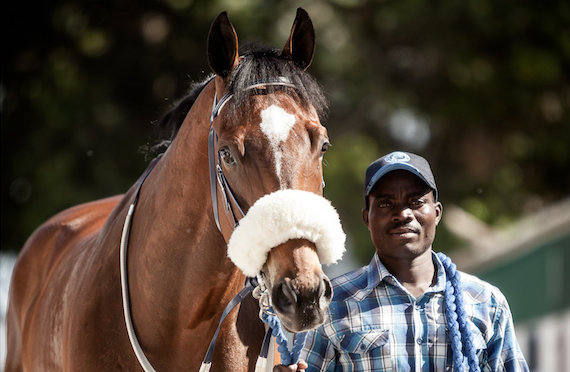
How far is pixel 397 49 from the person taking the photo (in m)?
12.0

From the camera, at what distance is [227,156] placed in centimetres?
263

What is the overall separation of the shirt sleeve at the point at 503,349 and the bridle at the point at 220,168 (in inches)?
37.6

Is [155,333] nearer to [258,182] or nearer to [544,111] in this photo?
[258,182]

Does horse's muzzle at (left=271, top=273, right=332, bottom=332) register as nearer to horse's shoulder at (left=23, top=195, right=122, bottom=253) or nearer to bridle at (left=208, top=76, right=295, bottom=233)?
bridle at (left=208, top=76, right=295, bottom=233)

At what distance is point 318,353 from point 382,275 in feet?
1.16

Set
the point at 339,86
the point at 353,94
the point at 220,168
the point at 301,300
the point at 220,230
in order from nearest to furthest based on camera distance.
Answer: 1. the point at 301,300
2. the point at 220,168
3. the point at 220,230
4. the point at 339,86
5. the point at 353,94

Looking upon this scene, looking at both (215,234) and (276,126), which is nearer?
(276,126)

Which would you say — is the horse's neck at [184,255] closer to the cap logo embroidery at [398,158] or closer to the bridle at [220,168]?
the bridle at [220,168]

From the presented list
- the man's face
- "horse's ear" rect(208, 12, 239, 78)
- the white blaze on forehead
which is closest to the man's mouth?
the man's face

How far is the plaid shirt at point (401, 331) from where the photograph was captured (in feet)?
8.89

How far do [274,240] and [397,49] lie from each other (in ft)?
32.8

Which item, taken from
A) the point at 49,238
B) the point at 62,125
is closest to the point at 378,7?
the point at 62,125

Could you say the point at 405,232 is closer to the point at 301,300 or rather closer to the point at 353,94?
the point at 301,300

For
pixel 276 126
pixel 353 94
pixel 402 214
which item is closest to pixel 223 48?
pixel 276 126
